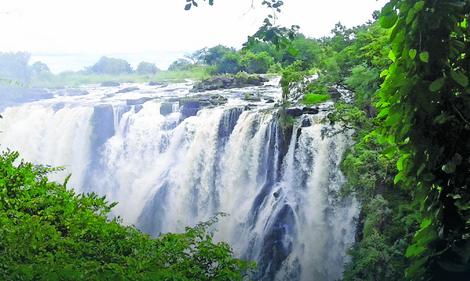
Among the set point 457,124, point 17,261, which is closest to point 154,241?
point 17,261

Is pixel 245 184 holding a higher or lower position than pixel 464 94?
lower

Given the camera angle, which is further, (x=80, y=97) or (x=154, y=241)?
(x=80, y=97)

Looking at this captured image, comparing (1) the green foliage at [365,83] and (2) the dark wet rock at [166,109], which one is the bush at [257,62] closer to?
(2) the dark wet rock at [166,109]

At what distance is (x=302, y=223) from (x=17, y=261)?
7650 millimetres

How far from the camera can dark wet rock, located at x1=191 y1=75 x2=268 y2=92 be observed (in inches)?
695

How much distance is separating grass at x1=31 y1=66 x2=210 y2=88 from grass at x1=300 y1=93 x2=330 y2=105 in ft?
37.7

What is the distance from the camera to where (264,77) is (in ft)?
61.0

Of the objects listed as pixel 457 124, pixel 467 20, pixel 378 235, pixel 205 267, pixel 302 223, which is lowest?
pixel 302 223

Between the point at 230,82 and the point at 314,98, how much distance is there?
7.27 meters

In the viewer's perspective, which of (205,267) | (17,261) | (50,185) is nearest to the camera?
(17,261)

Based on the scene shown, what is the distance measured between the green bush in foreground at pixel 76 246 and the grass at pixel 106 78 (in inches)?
704

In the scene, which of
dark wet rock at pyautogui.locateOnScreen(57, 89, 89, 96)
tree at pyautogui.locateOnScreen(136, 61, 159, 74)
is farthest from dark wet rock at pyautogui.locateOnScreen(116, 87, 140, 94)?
tree at pyautogui.locateOnScreen(136, 61, 159, 74)

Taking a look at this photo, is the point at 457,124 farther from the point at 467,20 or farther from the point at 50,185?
the point at 50,185

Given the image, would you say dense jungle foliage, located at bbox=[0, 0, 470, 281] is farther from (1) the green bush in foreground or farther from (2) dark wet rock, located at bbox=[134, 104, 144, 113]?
(2) dark wet rock, located at bbox=[134, 104, 144, 113]
